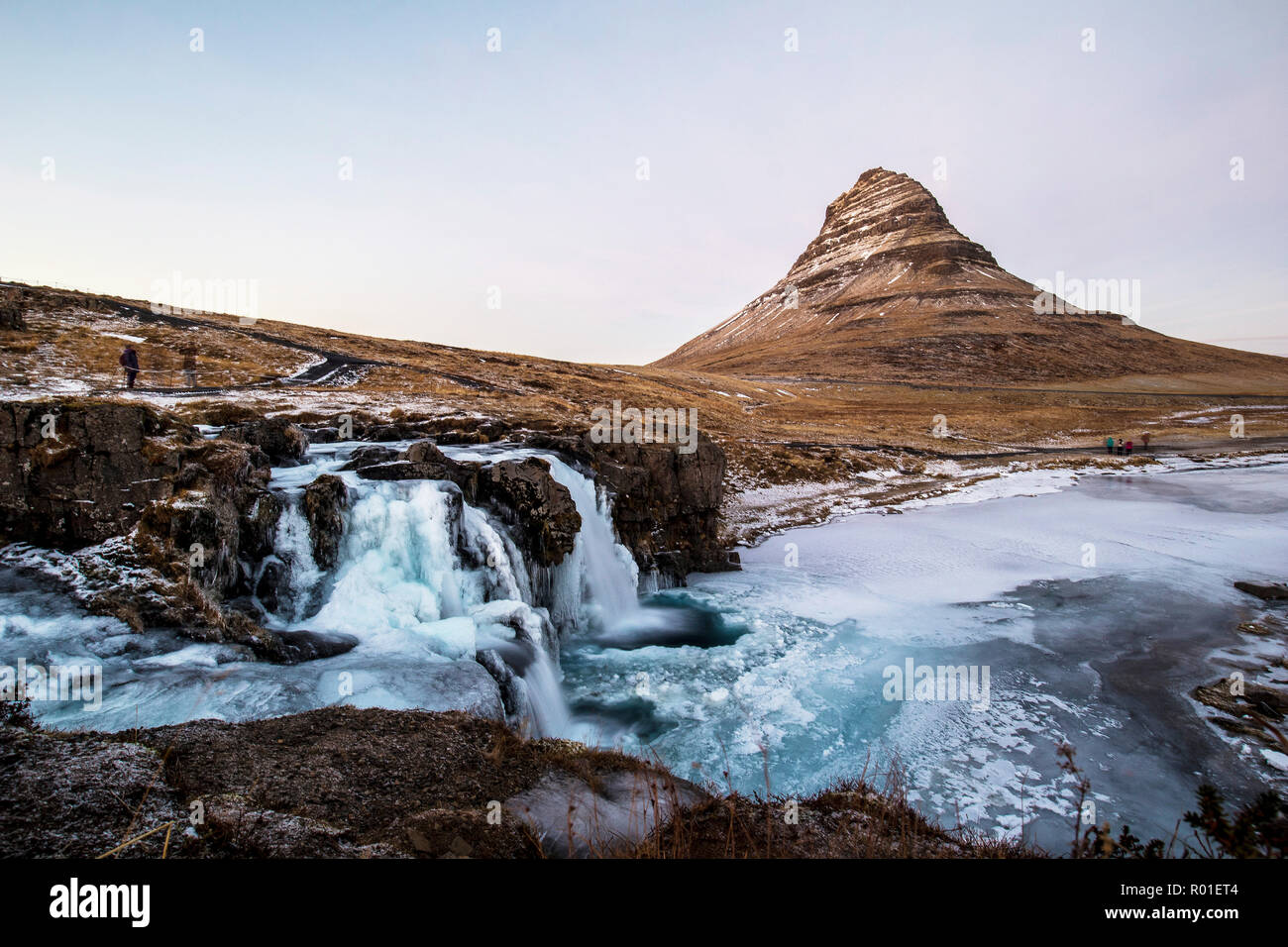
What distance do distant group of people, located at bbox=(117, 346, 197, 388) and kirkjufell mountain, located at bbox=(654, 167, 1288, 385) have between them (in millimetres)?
101834

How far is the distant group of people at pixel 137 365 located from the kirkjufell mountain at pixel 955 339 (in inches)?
4009

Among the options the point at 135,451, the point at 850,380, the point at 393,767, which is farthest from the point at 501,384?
the point at 850,380

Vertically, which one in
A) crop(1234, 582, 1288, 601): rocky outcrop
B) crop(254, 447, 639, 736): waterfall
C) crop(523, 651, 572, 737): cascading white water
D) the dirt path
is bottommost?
Answer: crop(523, 651, 572, 737): cascading white water

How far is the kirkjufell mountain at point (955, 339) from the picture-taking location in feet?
405

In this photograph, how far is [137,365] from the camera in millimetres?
29516

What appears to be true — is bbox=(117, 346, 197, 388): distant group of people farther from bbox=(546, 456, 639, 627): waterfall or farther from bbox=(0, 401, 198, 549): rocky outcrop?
bbox=(546, 456, 639, 627): waterfall

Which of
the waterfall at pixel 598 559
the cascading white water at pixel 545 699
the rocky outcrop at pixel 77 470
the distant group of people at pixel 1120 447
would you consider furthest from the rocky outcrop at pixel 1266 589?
the distant group of people at pixel 1120 447

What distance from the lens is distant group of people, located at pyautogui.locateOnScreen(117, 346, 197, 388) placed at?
28109 mm

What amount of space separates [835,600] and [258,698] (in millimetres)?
15976

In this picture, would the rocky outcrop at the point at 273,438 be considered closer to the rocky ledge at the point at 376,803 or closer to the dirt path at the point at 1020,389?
the rocky ledge at the point at 376,803

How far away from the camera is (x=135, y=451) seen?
38.9 ft

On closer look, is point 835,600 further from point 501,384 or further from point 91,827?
point 501,384

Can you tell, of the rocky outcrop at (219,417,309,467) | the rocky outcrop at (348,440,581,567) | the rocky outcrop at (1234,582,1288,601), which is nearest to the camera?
the rocky outcrop at (1234,582,1288,601)

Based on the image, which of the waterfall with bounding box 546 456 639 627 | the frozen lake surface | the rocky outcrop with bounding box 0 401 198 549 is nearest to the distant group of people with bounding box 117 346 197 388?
the rocky outcrop with bounding box 0 401 198 549
